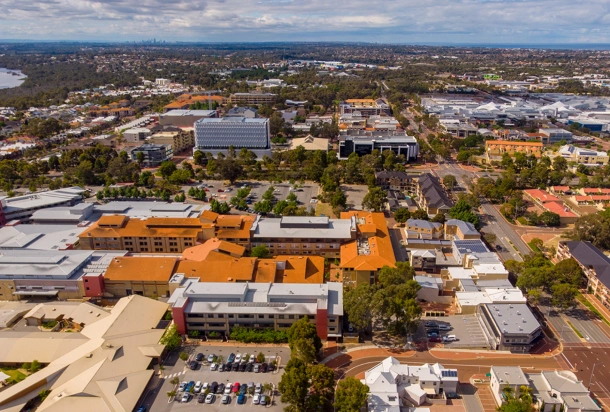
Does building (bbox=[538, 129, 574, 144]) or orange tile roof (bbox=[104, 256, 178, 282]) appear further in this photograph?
building (bbox=[538, 129, 574, 144])

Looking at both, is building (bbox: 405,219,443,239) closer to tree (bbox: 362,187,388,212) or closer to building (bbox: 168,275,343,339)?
tree (bbox: 362,187,388,212)

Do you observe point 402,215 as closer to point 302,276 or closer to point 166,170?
point 302,276

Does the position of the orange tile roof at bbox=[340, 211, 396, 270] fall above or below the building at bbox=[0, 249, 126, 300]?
above

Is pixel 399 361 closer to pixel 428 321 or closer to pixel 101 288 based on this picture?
pixel 428 321

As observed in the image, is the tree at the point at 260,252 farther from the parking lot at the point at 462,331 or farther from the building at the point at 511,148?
the building at the point at 511,148

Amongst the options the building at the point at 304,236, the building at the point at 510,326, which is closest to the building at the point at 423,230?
the building at the point at 304,236

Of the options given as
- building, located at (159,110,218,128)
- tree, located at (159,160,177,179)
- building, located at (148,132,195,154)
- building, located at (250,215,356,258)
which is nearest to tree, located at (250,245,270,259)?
building, located at (250,215,356,258)
